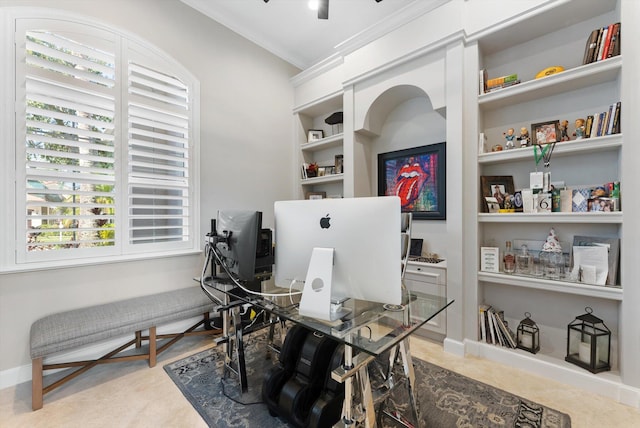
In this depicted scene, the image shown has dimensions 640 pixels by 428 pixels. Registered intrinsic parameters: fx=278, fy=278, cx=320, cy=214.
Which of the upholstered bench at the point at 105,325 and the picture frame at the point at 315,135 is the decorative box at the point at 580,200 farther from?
the upholstered bench at the point at 105,325

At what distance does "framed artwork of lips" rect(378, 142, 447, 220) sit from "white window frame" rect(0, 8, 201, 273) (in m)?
2.19

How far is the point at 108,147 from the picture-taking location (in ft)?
7.91

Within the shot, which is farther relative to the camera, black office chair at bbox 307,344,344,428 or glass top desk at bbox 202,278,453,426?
black office chair at bbox 307,344,344,428

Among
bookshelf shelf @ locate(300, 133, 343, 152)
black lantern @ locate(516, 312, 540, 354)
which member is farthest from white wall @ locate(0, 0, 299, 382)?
black lantern @ locate(516, 312, 540, 354)

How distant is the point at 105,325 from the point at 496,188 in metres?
3.33

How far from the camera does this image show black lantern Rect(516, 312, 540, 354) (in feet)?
7.40

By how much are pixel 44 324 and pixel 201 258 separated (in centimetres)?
128

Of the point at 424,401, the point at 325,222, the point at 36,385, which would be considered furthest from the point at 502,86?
the point at 36,385

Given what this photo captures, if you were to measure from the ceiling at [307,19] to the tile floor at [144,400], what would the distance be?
10.6 feet

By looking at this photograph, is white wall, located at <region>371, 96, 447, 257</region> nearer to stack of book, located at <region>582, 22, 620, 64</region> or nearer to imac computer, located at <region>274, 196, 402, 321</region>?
stack of book, located at <region>582, 22, 620, 64</region>

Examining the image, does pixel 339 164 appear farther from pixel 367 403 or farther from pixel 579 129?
pixel 367 403

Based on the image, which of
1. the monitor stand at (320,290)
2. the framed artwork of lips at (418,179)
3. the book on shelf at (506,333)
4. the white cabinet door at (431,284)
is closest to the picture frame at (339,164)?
the framed artwork of lips at (418,179)

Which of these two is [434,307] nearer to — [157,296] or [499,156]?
[499,156]

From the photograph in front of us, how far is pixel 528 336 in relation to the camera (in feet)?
7.50
